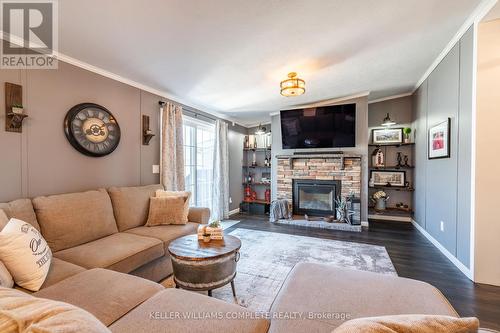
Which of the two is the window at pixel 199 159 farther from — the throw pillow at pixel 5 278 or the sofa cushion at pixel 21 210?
the throw pillow at pixel 5 278

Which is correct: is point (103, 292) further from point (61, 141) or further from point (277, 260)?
point (277, 260)

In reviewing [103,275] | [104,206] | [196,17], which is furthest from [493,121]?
[104,206]

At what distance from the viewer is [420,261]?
9.64 feet

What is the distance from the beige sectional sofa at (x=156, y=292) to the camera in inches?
43.8

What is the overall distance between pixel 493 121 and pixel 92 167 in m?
4.47

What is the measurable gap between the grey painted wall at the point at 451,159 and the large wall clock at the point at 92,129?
13.9 ft

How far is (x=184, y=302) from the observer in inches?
49.6

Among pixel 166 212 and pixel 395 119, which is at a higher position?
pixel 395 119

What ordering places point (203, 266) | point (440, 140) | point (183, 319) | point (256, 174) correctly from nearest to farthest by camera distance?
point (183, 319) → point (203, 266) → point (440, 140) → point (256, 174)

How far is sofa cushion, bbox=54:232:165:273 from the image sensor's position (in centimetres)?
186

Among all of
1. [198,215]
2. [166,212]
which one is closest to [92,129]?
[166,212]

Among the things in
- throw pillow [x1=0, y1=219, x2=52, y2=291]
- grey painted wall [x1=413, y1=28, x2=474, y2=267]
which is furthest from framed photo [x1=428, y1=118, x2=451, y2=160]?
throw pillow [x1=0, y1=219, x2=52, y2=291]

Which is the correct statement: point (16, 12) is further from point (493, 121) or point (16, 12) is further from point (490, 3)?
point (493, 121)

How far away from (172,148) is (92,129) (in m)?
1.18
